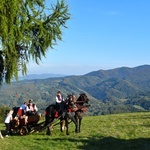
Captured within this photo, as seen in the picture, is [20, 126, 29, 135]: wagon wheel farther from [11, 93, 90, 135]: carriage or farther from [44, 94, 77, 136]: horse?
[44, 94, 77, 136]: horse

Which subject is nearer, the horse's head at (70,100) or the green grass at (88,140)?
the green grass at (88,140)

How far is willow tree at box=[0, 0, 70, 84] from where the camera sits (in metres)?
15.9

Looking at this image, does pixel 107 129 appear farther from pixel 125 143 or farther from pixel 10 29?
pixel 10 29

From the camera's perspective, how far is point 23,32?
17516 mm

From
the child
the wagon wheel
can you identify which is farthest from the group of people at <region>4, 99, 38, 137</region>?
the wagon wheel

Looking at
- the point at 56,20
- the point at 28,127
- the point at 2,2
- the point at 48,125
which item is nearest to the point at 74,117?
the point at 48,125

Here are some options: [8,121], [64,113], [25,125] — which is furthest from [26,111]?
[64,113]

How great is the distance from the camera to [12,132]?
2222 cm

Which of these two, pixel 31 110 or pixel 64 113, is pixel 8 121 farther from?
pixel 64 113

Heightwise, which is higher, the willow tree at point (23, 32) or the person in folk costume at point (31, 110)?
the willow tree at point (23, 32)

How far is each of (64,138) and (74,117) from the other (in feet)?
6.64

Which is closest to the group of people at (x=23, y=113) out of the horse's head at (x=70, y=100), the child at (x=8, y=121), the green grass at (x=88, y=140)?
the child at (x=8, y=121)

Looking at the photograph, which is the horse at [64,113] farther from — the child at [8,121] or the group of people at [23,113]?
the child at [8,121]

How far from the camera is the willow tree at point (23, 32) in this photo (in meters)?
15.9
